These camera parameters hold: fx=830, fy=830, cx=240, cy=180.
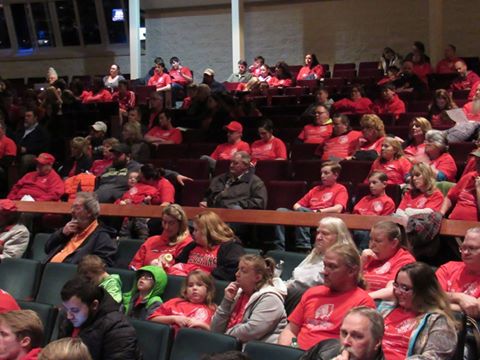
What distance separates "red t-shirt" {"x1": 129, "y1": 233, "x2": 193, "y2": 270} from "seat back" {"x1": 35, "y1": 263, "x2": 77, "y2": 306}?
0.49m

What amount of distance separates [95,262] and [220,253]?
0.76 m

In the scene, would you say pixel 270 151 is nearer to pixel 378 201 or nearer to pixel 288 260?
pixel 378 201

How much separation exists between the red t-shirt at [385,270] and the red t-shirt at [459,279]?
0.68 feet

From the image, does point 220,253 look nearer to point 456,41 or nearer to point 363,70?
point 363,70

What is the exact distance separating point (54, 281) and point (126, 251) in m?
0.70

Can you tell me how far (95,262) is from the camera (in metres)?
4.86

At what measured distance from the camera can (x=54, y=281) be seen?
5.41 meters

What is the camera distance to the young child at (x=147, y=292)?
15.9 ft

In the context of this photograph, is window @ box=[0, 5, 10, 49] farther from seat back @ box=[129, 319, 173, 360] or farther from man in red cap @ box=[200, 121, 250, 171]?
seat back @ box=[129, 319, 173, 360]

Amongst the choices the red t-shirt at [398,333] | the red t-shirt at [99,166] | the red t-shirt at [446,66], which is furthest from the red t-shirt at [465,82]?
the red t-shirt at [398,333]

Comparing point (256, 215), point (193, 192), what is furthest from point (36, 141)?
point (256, 215)

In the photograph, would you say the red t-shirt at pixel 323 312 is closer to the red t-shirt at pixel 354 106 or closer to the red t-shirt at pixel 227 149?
the red t-shirt at pixel 227 149

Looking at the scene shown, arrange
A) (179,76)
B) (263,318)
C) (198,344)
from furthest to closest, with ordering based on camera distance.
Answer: (179,76), (263,318), (198,344)

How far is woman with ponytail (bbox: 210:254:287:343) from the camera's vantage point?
165 inches
